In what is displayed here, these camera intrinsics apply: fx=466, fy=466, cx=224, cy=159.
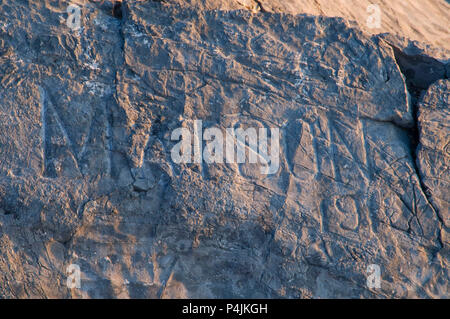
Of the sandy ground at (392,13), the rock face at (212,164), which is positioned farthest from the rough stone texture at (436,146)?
the sandy ground at (392,13)

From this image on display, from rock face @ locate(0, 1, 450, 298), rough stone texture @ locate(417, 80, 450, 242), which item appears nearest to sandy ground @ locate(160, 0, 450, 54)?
rock face @ locate(0, 1, 450, 298)

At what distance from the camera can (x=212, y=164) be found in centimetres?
351

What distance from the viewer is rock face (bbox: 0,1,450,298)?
3.43 m

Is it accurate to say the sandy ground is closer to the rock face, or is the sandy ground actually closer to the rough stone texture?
the rock face

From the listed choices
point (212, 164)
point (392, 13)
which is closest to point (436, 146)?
point (212, 164)

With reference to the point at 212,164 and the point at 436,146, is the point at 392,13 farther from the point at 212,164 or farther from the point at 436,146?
the point at 212,164

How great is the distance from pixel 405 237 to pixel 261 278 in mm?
1099

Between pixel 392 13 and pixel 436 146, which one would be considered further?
pixel 392 13

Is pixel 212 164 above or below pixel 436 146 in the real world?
below

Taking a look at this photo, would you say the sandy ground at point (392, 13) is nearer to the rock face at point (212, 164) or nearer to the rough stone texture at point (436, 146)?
the rock face at point (212, 164)

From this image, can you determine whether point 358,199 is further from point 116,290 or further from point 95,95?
Result: point 95,95

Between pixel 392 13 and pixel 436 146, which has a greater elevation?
pixel 392 13

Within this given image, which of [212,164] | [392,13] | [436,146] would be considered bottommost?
[212,164]

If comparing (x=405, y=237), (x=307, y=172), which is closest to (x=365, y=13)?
(x=307, y=172)
